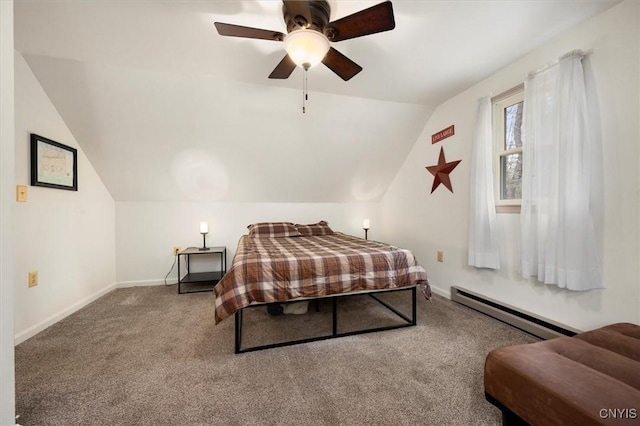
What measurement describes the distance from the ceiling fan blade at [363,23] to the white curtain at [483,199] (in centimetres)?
155

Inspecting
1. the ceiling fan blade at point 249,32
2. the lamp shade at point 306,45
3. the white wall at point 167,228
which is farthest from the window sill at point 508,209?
the white wall at point 167,228

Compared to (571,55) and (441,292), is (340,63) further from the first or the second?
(441,292)

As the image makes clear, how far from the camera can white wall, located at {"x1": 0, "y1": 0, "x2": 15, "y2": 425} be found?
41.7 inches

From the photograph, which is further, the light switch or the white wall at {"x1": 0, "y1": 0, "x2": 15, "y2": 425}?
the light switch

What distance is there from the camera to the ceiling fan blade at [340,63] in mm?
1588

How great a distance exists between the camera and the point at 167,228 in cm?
350

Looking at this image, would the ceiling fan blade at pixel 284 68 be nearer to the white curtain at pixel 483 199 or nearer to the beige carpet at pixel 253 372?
the white curtain at pixel 483 199

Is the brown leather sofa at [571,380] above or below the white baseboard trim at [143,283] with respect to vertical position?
above

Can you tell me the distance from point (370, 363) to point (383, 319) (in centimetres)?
73

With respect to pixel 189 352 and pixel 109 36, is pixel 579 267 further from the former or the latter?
pixel 109 36

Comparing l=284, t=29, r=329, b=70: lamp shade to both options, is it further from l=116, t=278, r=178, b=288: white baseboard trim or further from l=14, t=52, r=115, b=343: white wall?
l=116, t=278, r=178, b=288: white baseboard trim

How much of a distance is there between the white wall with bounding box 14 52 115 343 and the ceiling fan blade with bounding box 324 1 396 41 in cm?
244

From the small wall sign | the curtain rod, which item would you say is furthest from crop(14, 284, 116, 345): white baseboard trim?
the curtain rod

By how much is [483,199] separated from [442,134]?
1024 mm
